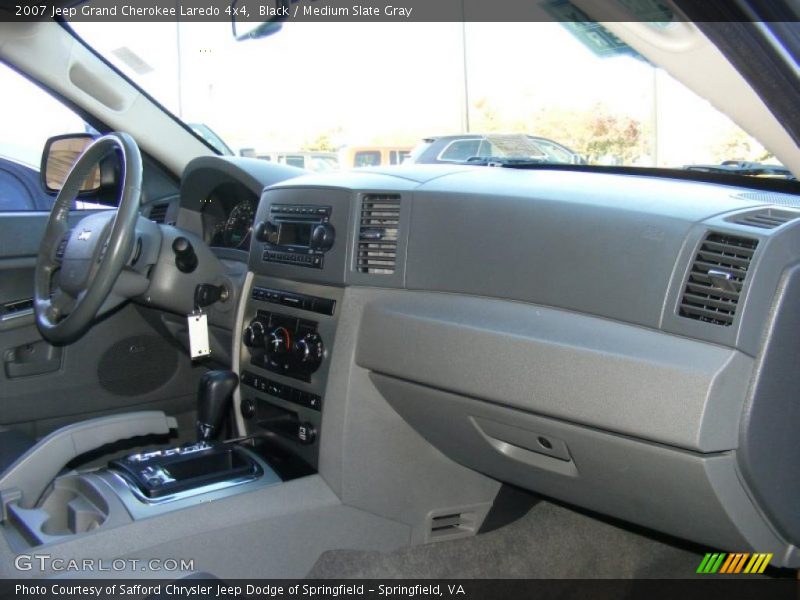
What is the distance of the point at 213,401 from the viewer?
7.44ft

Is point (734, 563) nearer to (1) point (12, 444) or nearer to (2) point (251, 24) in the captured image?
(2) point (251, 24)

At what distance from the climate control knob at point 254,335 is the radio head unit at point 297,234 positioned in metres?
0.18

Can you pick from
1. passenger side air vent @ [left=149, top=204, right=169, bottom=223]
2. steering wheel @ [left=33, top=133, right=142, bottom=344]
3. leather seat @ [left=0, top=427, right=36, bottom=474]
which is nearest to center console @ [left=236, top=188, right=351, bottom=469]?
steering wheel @ [left=33, top=133, right=142, bottom=344]

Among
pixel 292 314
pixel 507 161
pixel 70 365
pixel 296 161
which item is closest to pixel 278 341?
pixel 292 314

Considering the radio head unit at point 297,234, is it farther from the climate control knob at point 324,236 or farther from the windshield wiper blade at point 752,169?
the windshield wiper blade at point 752,169

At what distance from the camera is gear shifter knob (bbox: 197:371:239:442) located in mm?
2268

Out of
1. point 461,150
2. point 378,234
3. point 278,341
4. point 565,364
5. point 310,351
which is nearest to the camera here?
point 565,364

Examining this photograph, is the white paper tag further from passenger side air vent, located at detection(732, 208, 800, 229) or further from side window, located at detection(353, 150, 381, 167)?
passenger side air vent, located at detection(732, 208, 800, 229)

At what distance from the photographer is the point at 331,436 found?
78.8 inches

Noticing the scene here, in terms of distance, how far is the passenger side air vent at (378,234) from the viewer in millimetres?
1907

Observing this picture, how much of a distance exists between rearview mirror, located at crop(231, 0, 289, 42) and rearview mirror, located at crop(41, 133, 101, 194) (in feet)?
2.47

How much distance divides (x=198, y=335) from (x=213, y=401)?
31cm

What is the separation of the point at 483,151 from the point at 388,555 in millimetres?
1168

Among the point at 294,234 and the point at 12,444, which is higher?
the point at 294,234
